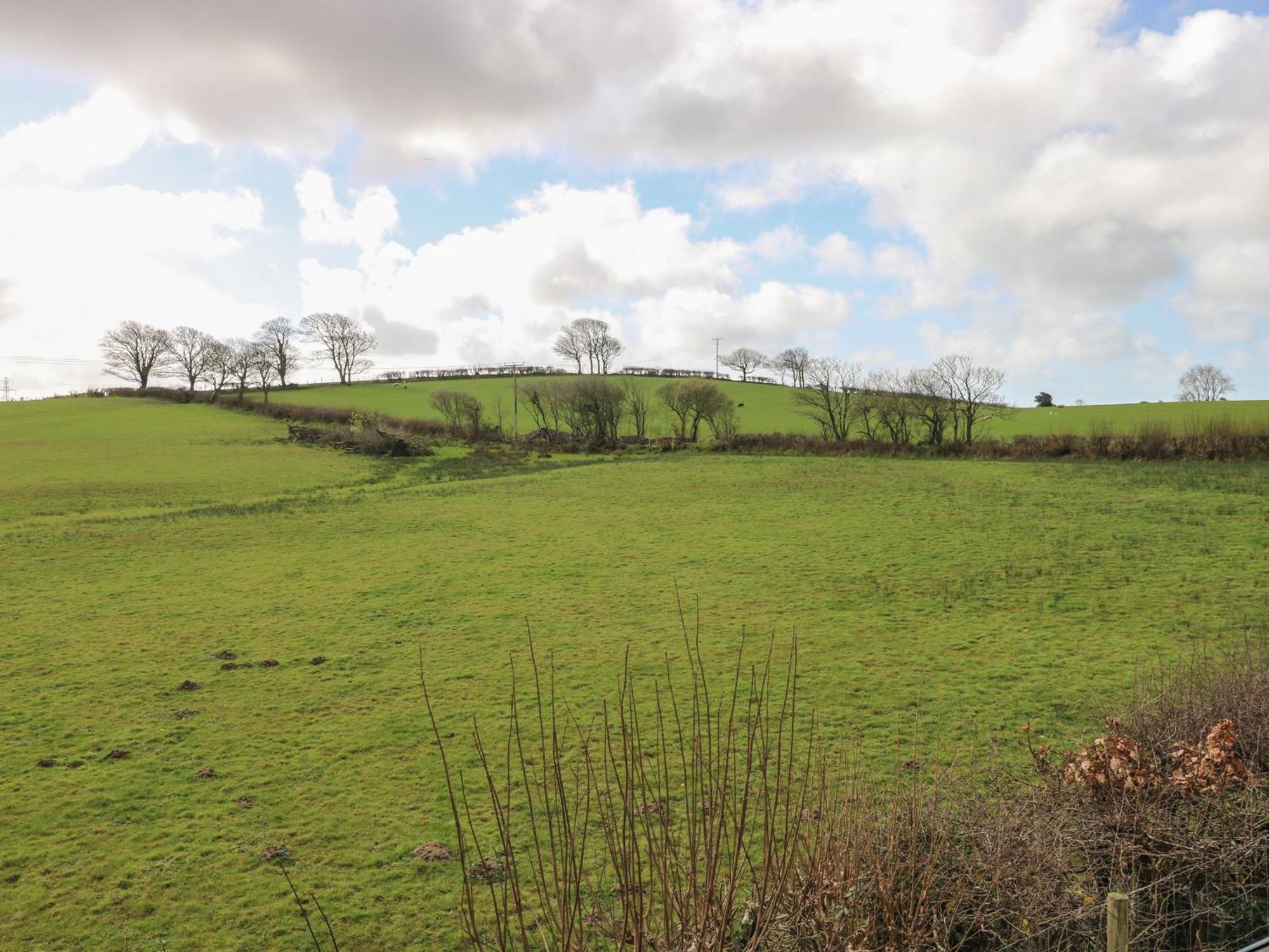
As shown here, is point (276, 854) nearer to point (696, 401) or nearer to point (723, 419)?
point (696, 401)

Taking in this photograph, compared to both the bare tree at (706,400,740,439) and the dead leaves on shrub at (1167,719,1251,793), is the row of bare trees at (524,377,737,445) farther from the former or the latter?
the dead leaves on shrub at (1167,719,1251,793)

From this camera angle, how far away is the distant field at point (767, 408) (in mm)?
74250

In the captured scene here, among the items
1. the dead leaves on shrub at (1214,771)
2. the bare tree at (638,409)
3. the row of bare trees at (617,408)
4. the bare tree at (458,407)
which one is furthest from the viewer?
the bare tree at (458,407)

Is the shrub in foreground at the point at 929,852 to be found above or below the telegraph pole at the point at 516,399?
below

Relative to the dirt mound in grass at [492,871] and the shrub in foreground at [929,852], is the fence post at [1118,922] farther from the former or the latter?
the dirt mound in grass at [492,871]

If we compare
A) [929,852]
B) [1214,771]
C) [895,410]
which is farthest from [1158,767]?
[895,410]

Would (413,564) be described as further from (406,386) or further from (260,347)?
(406,386)

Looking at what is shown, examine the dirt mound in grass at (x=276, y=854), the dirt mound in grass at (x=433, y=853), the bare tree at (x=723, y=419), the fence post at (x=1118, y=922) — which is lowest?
the dirt mound in grass at (x=276, y=854)

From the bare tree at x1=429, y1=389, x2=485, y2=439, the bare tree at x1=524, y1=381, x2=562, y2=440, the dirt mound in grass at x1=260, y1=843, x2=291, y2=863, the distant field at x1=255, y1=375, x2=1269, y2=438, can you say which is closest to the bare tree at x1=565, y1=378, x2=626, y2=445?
the bare tree at x1=524, y1=381, x2=562, y2=440

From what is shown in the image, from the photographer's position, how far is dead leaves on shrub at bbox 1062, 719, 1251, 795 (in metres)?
6.74

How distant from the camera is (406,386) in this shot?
358ft

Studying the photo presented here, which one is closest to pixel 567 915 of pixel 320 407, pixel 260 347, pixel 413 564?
pixel 413 564

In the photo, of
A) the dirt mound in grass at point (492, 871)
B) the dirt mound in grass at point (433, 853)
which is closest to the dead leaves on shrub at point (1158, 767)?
the dirt mound in grass at point (492, 871)

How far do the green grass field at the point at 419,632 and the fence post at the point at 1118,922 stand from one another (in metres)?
4.86
